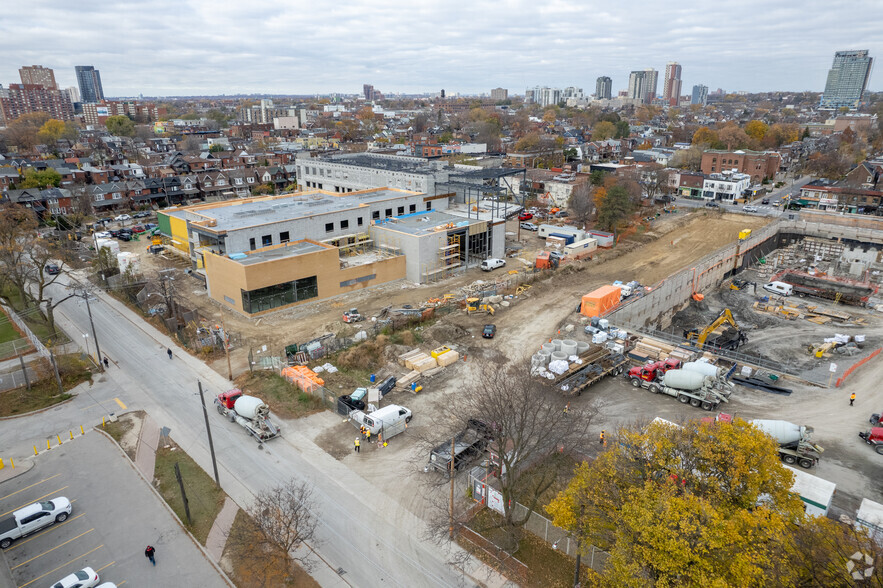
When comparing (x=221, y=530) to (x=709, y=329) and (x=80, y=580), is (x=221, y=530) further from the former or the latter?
(x=709, y=329)

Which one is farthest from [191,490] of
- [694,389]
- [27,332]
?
[694,389]

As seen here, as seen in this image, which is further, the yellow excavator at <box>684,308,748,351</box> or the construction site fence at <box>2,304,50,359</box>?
the yellow excavator at <box>684,308,748,351</box>

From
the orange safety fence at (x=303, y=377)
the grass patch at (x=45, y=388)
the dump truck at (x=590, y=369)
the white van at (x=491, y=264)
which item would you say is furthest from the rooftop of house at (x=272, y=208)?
the dump truck at (x=590, y=369)

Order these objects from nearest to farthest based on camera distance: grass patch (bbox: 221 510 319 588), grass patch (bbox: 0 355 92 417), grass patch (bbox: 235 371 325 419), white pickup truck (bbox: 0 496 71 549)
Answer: grass patch (bbox: 221 510 319 588), white pickup truck (bbox: 0 496 71 549), grass patch (bbox: 235 371 325 419), grass patch (bbox: 0 355 92 417)

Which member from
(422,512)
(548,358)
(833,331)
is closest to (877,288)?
(833,331)

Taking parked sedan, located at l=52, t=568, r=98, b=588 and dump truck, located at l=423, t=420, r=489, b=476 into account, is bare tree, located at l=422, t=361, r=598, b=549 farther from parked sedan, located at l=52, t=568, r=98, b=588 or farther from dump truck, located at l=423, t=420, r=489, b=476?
parked sedan, located at l=52, t=568, r=98, b=588

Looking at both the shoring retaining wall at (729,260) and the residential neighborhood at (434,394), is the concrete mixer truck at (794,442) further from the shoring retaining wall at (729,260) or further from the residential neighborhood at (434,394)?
the shoring retaining wall at (729,260)

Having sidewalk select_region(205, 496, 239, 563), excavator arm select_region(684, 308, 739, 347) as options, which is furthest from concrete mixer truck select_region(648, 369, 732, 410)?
sidewalk select_region(205, 496, 239, 563)
